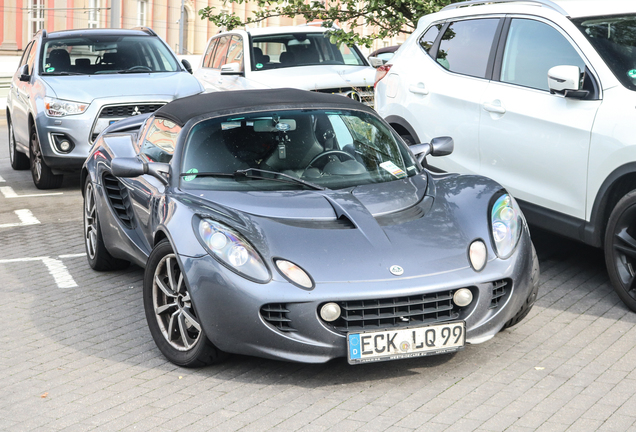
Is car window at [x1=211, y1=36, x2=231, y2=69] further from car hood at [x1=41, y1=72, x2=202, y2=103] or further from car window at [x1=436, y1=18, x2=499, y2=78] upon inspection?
car window at [x1=436, y1=18, x2=499, y2=78]

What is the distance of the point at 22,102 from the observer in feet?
39.8

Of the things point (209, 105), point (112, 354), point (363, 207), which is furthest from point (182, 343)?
point (209, 105)

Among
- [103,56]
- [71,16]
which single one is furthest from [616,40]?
[71,16]

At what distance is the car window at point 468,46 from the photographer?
23.5 feet

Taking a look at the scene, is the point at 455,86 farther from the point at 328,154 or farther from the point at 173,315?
the point at 173,315

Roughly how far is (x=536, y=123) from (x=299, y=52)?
7845 mm

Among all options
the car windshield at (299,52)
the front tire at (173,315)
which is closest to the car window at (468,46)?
the front tire at (173,315)

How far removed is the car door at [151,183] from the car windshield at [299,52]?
7295 mm

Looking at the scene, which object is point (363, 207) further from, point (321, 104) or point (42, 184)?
point (42, 184)

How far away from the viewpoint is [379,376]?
4.77m

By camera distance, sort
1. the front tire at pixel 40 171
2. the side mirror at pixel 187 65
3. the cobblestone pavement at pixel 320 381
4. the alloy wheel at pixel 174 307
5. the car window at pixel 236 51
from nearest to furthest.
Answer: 1. the cobblestone pavement at pixel 320 381
2. the alloy wheel at pixel 174 307
3. the front tire at pixel 40 171
4. the side mirror at pixel 187 65
5. the car window at pixel 236 51

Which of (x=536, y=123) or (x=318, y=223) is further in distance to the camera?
(x=536, y=123)

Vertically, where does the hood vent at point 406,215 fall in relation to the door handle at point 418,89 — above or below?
below

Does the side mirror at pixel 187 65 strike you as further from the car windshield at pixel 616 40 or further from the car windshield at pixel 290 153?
the car windshield at pixel 616 40
